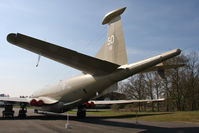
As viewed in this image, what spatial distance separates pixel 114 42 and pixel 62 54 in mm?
4883

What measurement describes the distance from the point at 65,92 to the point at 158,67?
9027 millimetres

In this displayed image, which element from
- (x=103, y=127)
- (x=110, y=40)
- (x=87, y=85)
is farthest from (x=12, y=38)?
(x=110, y=40)

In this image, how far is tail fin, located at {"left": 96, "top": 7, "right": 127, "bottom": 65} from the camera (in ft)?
41.9

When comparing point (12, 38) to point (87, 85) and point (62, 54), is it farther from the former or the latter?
point (87, 85)

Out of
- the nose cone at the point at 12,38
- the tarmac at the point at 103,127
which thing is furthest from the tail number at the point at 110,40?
the nose cone at the point at 12,38

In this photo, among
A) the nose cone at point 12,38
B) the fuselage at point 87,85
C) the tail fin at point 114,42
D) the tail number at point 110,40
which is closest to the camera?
the nose cone at point 12,38

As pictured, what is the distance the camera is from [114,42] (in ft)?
44.0

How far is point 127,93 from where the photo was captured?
4066cm

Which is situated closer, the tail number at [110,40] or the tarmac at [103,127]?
the tarmac at [103,127]

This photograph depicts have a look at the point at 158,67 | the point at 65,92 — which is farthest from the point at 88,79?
the point at 158,67

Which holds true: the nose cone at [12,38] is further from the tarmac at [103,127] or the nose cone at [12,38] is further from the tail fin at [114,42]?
the tail fin at [114,42]

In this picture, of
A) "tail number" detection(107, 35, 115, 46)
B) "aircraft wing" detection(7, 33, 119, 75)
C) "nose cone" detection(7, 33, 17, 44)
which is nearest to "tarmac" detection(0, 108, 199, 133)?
"aircraft wing" detection(7, 33, 119, 75)

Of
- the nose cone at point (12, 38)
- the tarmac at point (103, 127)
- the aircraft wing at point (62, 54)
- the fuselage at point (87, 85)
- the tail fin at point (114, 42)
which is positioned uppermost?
the tail fin at point (114, 42)

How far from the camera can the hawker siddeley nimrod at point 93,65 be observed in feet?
30.8
